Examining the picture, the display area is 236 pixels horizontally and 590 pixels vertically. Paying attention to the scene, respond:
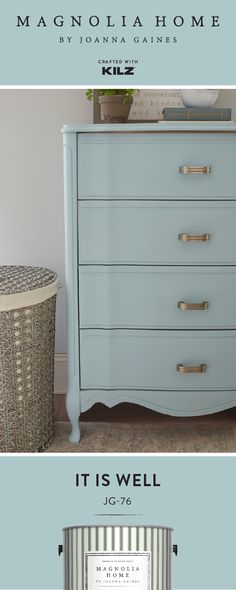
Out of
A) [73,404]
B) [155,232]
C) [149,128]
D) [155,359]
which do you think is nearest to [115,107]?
[149,128]

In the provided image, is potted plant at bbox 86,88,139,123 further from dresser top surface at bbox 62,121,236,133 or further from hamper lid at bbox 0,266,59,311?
hamper lid at bbox 0,266,59,311

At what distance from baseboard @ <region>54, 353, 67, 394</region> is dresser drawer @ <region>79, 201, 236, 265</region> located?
60 centimetres

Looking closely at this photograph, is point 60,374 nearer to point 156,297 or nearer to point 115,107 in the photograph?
point 156,297

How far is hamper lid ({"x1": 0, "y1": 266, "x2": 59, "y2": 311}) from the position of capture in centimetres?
170

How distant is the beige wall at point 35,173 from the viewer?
7.25 ft

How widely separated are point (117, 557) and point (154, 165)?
1061 millimetres

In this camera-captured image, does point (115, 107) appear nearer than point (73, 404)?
No

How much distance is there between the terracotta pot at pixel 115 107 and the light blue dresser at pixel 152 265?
28cm

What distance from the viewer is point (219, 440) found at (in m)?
1.98

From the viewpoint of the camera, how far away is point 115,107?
6.61 feet
